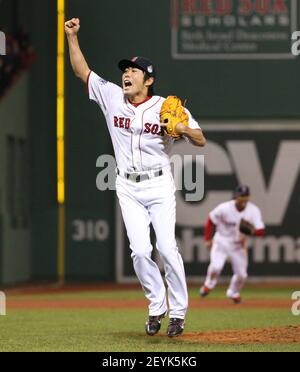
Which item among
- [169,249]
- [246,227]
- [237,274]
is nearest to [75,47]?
[169,249]

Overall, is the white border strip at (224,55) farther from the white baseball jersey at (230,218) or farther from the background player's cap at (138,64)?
the background player's cap at (138,64)

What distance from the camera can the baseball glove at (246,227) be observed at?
16.9m

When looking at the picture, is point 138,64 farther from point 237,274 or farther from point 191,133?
point 237,274

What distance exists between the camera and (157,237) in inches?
359

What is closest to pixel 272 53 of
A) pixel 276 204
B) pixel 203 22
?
pixel 203 22

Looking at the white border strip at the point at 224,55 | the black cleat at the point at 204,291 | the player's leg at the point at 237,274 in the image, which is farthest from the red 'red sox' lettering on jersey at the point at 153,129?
the white border strip at the point at 224,55

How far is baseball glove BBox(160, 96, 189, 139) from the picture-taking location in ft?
28.9

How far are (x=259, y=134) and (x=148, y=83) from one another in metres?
12.9

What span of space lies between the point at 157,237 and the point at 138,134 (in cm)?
86

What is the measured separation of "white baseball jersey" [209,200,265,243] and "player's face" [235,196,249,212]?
57mm

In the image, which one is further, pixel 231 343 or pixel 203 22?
pixel 203 22

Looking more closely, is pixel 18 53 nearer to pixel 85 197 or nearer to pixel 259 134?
pixel 85 197

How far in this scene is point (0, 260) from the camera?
20125mm

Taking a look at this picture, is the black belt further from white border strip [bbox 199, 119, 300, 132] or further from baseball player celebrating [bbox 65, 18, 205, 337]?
white border strip [bbox 199, 119, 300, 132]
